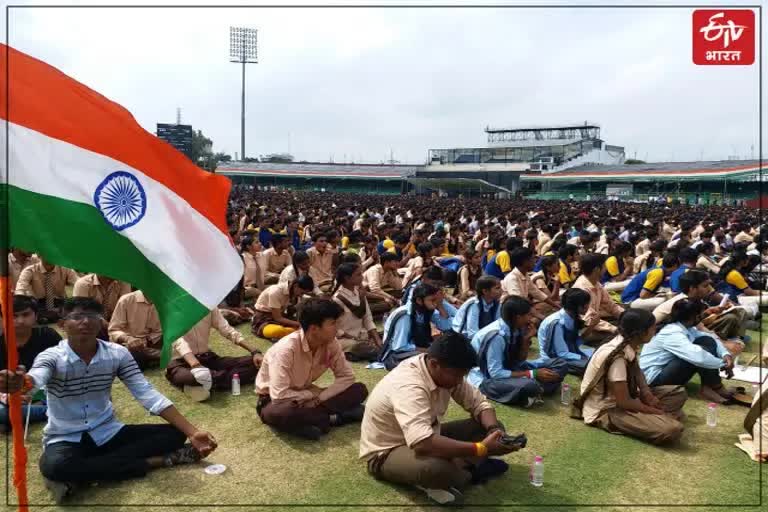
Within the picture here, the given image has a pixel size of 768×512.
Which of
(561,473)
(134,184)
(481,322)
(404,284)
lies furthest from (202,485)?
(404,284)

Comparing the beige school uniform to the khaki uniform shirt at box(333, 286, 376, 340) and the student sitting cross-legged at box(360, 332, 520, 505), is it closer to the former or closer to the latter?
the student sitting cross-legged at box(360, 332, 520, 505)

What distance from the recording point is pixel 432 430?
3.43 metres

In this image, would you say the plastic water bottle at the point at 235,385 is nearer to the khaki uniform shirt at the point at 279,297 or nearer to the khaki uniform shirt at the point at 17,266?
the khaki uniform shirt at the point at 279,297

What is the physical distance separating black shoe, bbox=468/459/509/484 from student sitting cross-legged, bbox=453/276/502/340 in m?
2.29

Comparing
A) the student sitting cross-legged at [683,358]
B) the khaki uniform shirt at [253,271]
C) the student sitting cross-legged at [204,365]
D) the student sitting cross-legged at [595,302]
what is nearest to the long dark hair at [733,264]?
the student sitting cross-legged at [595,302]

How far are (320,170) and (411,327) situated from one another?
62058mm

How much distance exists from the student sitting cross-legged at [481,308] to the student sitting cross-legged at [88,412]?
3421mm

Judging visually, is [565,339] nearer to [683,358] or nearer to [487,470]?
[683,358]

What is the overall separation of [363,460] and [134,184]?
7.51ft

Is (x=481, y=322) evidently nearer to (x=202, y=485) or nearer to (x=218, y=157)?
(x=202, y=485)

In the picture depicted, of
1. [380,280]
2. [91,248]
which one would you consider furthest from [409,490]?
[380,280]

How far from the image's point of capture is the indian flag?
3326 millimetres

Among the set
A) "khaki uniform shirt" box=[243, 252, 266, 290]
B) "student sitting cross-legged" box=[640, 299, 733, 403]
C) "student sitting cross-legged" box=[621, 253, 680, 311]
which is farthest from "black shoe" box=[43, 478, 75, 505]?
"student sitting cross-legged" box=[621, 253, 680, 311]

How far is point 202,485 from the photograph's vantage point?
3.88 metres
